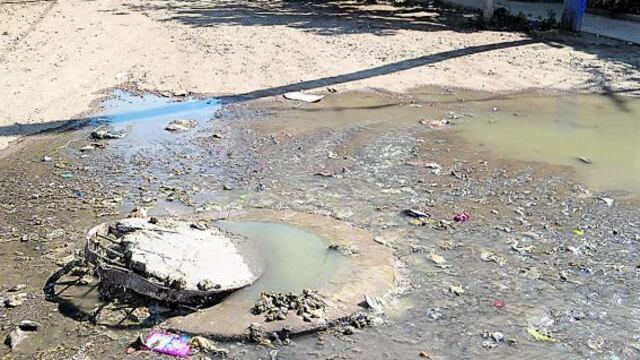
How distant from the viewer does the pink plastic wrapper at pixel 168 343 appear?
348cm

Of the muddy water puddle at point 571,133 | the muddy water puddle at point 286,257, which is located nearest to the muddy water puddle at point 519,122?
the muddy water puddle at point 571,133

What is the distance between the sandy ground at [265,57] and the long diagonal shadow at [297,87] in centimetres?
3

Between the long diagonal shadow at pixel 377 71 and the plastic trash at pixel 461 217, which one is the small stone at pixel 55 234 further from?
the long diagonal shadow at pixel 377 71

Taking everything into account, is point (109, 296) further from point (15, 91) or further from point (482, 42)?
point (482, 42)

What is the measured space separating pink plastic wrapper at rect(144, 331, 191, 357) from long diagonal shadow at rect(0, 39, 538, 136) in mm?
4172

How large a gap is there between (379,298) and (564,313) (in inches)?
40.1

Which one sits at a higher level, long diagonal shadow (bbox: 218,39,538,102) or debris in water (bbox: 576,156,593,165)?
long diagonal shadow (bbox: 218,39,538,102)

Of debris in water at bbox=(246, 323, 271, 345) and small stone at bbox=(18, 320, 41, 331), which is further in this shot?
small stone at bbox=(18, 320, 41, 331)

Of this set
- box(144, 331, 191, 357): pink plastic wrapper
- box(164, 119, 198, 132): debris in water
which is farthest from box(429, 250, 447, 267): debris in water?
box(164, 119, 198, 132): debris in water

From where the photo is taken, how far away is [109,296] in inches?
155

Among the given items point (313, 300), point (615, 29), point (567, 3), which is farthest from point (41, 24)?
point (313, 300)

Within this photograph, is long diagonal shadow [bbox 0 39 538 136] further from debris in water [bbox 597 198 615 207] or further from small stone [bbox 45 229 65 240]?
debris in water [bbox 597 198 615 207]

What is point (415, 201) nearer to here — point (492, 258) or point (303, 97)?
point (492, 258)

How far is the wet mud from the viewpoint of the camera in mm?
3646
